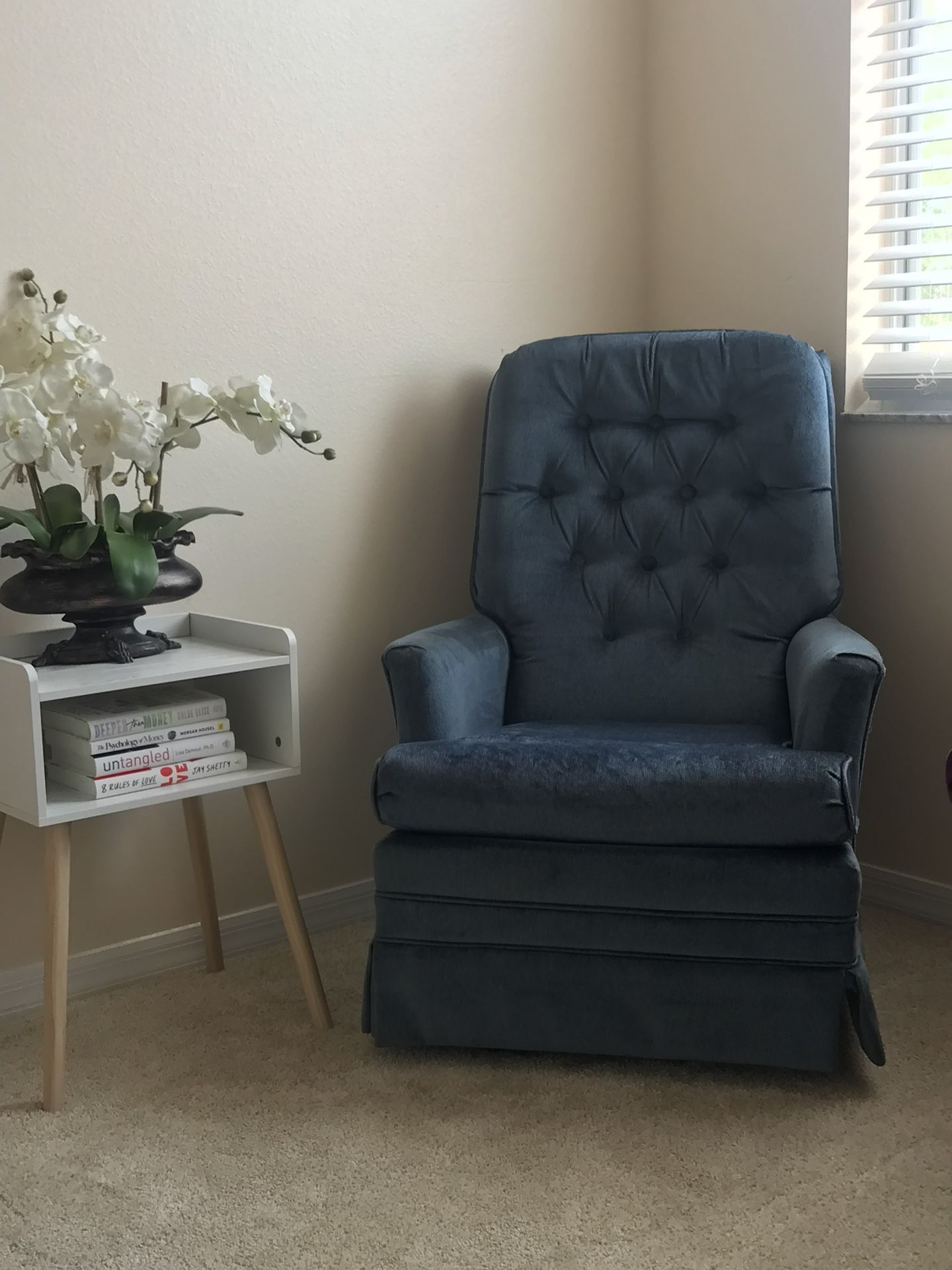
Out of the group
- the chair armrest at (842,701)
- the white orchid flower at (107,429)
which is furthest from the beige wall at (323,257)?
the chair armrest at (842,701)

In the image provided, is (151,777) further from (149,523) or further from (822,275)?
(822,275)

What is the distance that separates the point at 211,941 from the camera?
212cm

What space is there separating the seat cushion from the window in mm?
889

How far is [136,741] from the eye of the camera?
171cm

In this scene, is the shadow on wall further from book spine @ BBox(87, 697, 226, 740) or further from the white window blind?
the white window blind

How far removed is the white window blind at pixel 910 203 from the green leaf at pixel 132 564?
1.35m

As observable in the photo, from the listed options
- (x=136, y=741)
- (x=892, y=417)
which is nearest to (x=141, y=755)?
(x=136, y=741)

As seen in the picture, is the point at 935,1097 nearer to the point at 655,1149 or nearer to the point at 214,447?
the point at 655,1149

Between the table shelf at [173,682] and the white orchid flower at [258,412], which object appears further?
the white orchid flower at [258,412]

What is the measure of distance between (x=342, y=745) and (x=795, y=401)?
3.29ft

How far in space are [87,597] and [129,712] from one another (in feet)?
0.54

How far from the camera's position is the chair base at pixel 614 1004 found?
1664 mm

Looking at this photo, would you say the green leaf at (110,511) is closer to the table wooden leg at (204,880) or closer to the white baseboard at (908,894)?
the table wooden leg at (204,880)

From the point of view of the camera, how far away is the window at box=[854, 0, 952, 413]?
2.20 m
